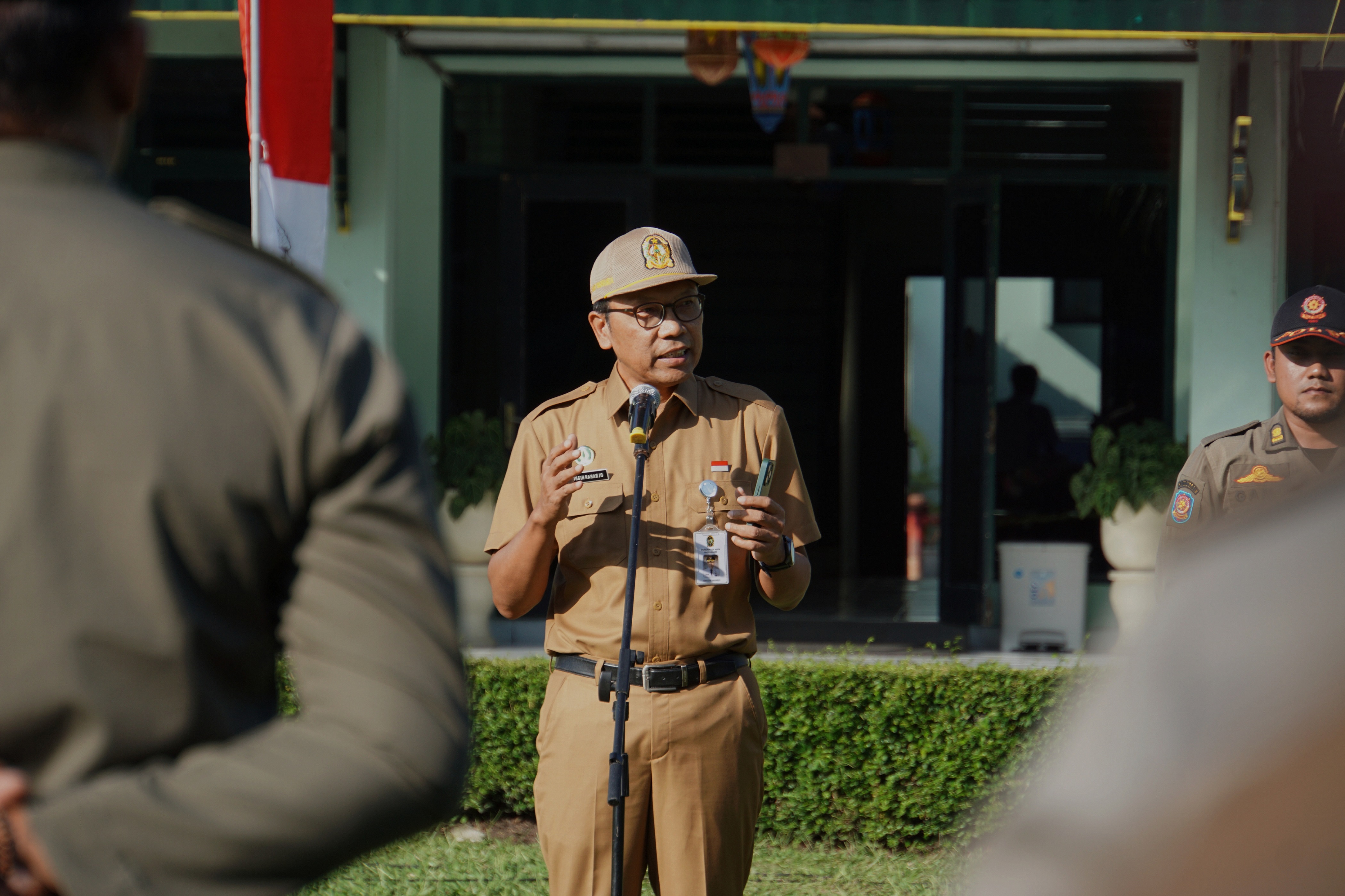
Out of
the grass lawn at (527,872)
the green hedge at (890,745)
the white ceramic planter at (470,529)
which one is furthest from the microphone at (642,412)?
the white ceramic planter at (470,529)

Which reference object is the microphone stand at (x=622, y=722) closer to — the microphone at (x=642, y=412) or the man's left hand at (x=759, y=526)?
the microphone at (x=642, y=412)

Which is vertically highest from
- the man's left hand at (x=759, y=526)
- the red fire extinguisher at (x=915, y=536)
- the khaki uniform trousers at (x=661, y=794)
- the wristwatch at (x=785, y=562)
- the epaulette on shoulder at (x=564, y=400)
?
the epaulette on shoulder at (x=564, y=400)

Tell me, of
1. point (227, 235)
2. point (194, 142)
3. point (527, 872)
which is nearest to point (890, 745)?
point (527, 872)

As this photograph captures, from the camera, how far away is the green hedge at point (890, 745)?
601cm

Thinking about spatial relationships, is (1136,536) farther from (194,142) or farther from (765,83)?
(194,142)

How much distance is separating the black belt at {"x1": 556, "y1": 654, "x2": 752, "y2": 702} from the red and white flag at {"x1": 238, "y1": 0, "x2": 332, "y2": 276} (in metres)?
1.81

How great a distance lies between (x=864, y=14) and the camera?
7086 mm

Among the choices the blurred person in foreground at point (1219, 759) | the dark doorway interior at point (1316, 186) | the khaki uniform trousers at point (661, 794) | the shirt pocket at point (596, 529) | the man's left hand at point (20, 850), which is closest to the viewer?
the blurred person in foreground at point (1219, 759)

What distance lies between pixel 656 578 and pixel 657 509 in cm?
19

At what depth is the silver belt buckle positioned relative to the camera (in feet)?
10.6

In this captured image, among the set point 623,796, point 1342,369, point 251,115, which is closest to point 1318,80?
point 1342,369

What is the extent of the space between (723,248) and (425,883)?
361 inches

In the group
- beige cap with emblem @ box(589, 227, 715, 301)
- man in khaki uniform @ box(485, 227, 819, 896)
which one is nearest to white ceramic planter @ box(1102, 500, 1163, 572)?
man in khaki uniform @ box(485, 227, 819, 896)

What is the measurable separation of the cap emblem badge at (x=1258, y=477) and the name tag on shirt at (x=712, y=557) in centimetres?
175
